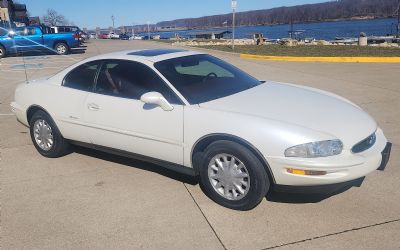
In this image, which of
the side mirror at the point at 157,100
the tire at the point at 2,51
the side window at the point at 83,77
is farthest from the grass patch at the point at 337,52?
the side mirror at the point at 157,100

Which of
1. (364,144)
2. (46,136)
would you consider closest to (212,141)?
(364,144)

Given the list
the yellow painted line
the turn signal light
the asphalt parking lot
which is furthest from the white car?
the yellow painted line

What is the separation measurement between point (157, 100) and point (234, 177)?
110cm

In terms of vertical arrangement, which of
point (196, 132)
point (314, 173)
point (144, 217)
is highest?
point (196, 132)

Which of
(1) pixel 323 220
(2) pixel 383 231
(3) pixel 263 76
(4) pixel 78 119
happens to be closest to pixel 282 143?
(1) pixel 323 220

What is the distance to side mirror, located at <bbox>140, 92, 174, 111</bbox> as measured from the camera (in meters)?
3.89

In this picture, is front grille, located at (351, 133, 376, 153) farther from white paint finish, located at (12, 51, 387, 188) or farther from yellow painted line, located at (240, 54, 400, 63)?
yellow painted line, located at (240, 54, 400, 63)

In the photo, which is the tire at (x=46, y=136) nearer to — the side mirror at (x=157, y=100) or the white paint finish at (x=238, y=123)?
the white paint finish at (x=238, y=123)

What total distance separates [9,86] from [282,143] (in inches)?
419

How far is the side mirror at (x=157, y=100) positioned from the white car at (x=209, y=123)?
0.03ft

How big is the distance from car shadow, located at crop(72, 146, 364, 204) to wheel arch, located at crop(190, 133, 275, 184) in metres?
0.28

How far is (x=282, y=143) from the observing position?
11.0ft

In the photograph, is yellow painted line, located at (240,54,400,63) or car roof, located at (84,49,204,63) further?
yellow painted line, located at (240,54,400,63)

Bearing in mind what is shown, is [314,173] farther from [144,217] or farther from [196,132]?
[144,217]
